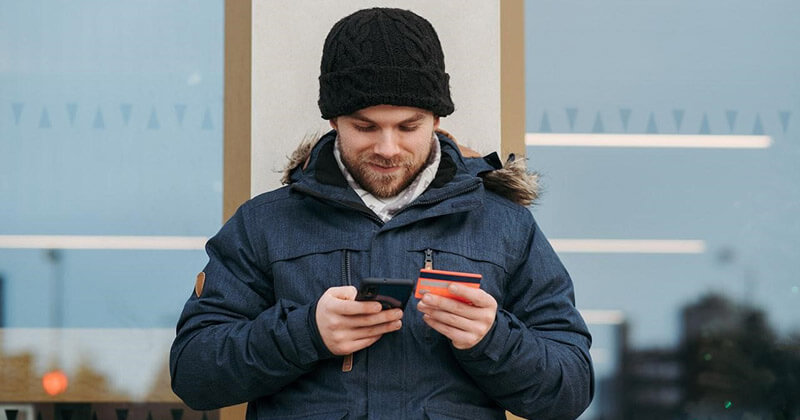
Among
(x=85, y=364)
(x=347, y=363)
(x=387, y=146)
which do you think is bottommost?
(x=85, y=364)

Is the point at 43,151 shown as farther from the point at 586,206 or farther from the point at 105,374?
the point at 586,206

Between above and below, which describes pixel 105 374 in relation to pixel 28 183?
below

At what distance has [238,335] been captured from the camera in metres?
2.41

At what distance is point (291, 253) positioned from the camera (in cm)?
252

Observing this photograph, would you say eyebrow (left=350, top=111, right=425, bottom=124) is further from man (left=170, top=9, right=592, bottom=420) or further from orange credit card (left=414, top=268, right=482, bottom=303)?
orange credit card (left=414, top=268, right=482, bottom=303)

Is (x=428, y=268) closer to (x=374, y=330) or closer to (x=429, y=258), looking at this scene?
(x=429, y=258)

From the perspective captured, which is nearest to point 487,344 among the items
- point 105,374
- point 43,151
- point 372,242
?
point 372,242

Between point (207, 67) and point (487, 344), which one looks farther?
point (207, 67)

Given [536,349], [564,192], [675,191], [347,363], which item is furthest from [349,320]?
[675,191]

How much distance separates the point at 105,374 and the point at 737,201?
1.94m

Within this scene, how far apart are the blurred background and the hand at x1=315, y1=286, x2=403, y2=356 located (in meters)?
1.26

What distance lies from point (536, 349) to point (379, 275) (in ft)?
1.17

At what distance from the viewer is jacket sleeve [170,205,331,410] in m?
2.34

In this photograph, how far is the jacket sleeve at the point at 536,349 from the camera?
2.33m
